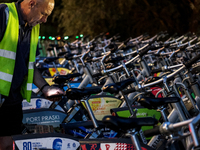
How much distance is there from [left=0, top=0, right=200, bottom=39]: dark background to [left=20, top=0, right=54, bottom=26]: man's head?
39.1ft

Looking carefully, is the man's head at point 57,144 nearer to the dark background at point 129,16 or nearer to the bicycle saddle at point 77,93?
the bicycle saddle at point 77,93

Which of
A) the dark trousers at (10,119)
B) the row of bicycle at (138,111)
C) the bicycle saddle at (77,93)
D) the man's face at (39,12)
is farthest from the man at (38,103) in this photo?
the man's face at (39,12)

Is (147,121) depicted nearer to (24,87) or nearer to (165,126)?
(165,126)

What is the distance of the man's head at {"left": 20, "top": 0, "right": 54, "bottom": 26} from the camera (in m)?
2.27

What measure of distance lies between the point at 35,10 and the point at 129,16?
13.4m

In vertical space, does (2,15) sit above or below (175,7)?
below

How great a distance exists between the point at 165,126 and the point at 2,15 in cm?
132

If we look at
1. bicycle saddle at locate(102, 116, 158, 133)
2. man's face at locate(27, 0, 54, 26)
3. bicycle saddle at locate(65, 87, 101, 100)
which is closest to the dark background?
bicycle saddle at locate(65, 87, 101, 100)

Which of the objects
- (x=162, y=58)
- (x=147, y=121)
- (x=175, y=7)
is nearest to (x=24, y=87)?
(x=147, y=121)

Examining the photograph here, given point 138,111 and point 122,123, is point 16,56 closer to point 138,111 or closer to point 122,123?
point 122,123

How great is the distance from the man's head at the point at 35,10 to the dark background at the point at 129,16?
11930mm

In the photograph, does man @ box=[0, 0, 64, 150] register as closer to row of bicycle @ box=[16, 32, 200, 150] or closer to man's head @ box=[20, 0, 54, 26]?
man's head @ box=[20, 0, 54, 26]

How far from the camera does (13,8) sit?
228 centimetres

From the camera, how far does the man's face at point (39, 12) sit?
228 centimetres
